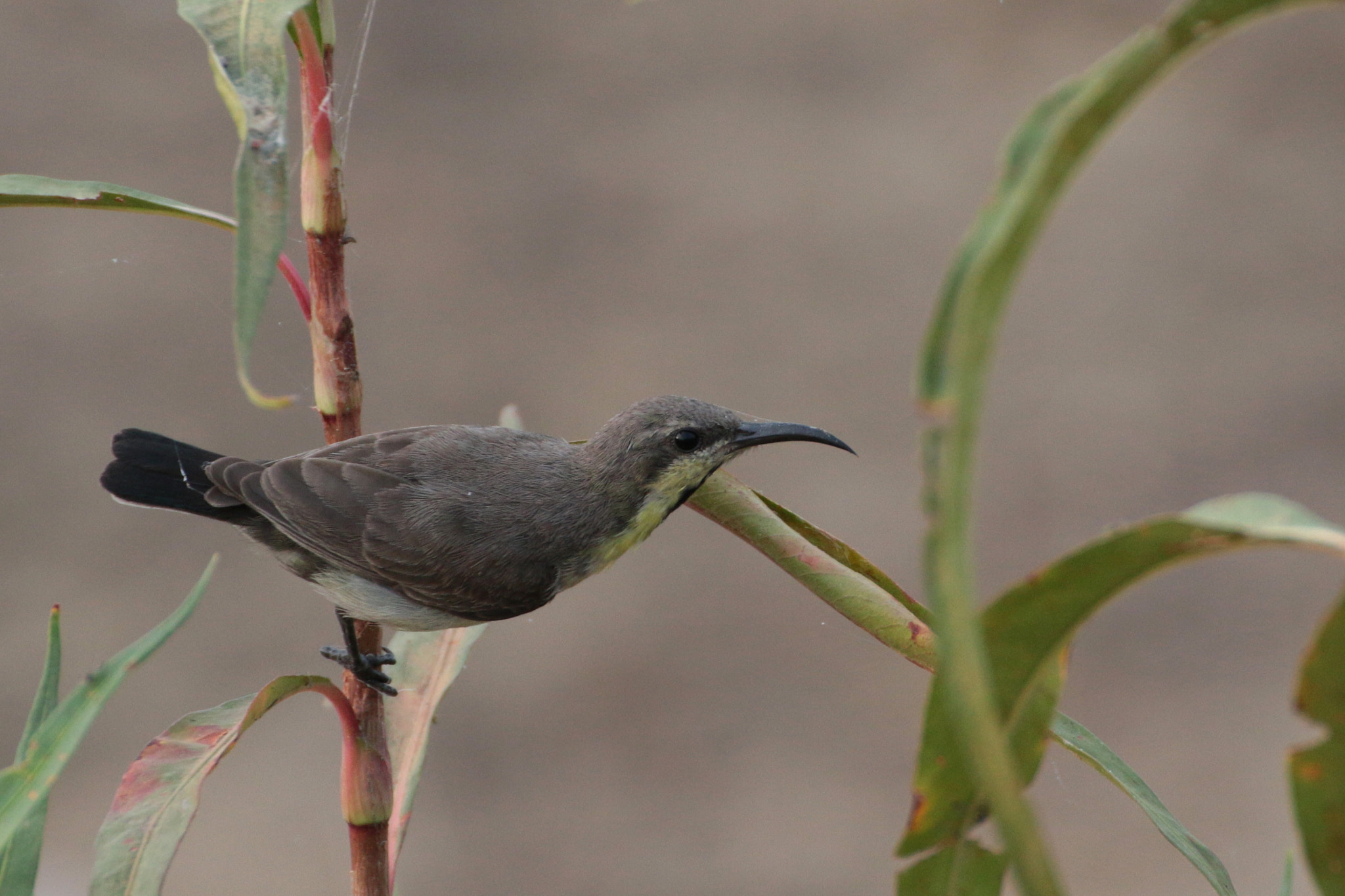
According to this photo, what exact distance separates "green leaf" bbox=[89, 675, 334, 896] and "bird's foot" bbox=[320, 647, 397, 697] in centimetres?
13

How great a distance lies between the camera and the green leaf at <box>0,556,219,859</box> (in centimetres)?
92

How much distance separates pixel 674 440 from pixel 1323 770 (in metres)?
1.14

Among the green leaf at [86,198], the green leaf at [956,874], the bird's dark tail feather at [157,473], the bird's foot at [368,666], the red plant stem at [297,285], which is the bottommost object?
the green leaf at [956,874]

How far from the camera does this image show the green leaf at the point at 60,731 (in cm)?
92

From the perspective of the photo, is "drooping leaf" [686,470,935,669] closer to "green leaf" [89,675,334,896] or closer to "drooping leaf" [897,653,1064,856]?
"drooping leaf" [897,653,1064,856]

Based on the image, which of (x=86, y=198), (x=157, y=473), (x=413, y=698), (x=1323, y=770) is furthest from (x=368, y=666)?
(x=1323, y=770)

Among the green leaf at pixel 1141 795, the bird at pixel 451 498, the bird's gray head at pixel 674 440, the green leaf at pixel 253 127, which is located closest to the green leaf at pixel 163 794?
the bird at pixel 451 498

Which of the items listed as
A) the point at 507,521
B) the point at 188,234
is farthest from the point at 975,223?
the point at 188,234

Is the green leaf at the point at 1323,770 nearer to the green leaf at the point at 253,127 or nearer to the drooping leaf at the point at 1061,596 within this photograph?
the drooping leaf at the point at 1061,596

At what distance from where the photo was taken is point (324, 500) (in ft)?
5.32

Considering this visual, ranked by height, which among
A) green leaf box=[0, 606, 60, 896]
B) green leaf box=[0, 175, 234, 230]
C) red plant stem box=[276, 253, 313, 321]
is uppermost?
green leaf box=[0, 175, 234, 230]

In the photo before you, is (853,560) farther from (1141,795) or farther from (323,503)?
(323,503)

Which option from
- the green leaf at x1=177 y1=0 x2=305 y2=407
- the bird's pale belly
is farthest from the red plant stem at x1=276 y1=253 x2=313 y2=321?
the bird's pale belly

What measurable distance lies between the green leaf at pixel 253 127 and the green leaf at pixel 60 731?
22cm
